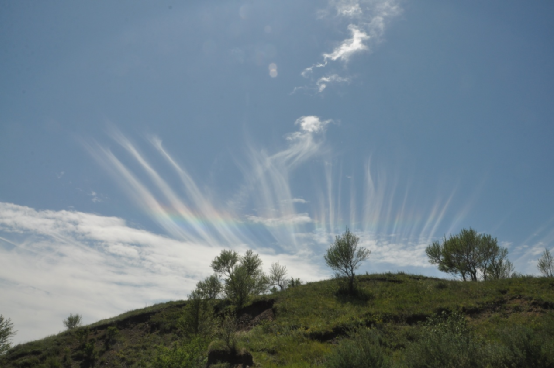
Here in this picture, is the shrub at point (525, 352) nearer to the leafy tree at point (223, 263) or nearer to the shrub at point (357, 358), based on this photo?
the shrub at point (357, 358)

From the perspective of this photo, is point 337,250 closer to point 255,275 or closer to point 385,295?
point 385,295

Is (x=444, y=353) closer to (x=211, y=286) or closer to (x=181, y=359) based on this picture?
(x=181, y=359)

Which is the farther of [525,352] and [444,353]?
[444,353]

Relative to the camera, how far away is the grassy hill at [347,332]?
9.89 metres

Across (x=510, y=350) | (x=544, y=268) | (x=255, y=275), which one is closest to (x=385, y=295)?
(x=510, y=350)

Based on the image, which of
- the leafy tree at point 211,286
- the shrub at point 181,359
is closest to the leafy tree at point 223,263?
the leafy tree at point 211,286

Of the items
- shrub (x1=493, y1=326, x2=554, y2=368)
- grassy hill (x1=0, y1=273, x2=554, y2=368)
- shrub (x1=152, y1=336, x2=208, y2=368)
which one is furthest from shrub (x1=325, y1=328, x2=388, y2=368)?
shrub (x1=152, y1=336, x2=208, y2=368)

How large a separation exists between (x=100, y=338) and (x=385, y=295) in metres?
34.5

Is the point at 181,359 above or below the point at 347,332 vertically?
below

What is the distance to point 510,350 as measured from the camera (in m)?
9.27

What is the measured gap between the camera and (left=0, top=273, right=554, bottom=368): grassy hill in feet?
32.4

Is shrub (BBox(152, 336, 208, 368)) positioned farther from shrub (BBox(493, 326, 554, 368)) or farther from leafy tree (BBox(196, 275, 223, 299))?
leafy tree (BBox(196, 275, 223, 299))

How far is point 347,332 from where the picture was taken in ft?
54.5

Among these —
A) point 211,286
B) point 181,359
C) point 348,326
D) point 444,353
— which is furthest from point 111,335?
point 444,353
